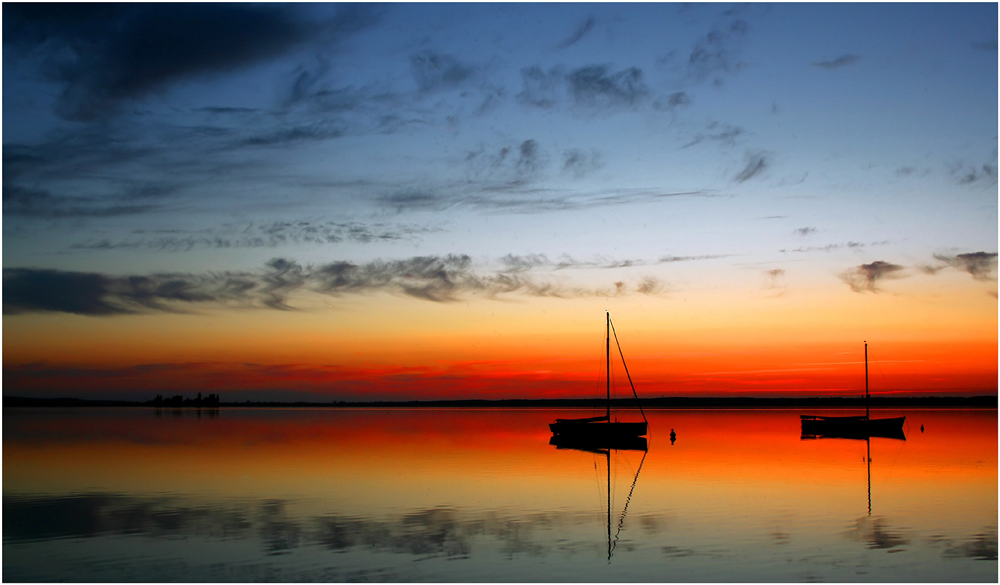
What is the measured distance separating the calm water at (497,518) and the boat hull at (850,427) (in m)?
28.4

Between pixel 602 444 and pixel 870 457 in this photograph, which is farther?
pixel 602 444

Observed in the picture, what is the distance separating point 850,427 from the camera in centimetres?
7744

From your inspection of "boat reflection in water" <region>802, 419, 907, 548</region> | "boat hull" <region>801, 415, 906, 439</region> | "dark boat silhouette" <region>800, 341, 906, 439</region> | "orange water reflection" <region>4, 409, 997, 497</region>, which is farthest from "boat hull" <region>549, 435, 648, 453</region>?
"dark boat silhouette" <region>800, 341, 906, 439</region>

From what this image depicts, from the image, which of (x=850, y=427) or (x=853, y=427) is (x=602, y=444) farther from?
(x=853, y=427)

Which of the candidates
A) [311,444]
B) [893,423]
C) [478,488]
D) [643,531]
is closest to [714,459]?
[478,488]

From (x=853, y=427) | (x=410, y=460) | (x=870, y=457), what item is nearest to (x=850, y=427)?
(x=853, y=427)

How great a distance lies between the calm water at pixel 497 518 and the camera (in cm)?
1889

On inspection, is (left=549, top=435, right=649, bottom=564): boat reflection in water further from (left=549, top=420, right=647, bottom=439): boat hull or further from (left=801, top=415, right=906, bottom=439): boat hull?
(left=801, top=415, right=906, bottom=439): boat hull

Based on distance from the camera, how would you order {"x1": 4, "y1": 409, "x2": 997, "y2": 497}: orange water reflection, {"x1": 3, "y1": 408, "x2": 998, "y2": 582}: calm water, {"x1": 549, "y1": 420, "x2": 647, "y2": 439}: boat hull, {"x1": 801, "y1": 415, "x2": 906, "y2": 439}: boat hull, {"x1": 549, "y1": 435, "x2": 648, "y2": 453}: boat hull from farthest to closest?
{"x1": 801, "y1": 415, "x2": 906, "y2": 439}: boat hull, {"x1": 549, "y1": 420, "x2": 647, "y2": 439}: boat hull, {"x1": 549, "y1": 435, "x2": 648, "y2": 453}: boat hull, {"x1": 4, "y1": 409, "x2": 997, "y2": 497}: orange water reflection, {"x1": 3, "y1": 408, "x2": 998, "y2": 582}: calm water

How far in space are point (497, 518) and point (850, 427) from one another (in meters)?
61.9

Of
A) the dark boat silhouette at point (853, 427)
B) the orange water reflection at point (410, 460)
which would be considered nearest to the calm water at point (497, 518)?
the orange water reflection at point (410, 460)

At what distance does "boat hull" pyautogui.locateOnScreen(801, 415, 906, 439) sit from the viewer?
7606 cm

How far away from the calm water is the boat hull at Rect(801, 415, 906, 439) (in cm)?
2844

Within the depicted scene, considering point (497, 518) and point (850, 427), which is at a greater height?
point (497, 518)
